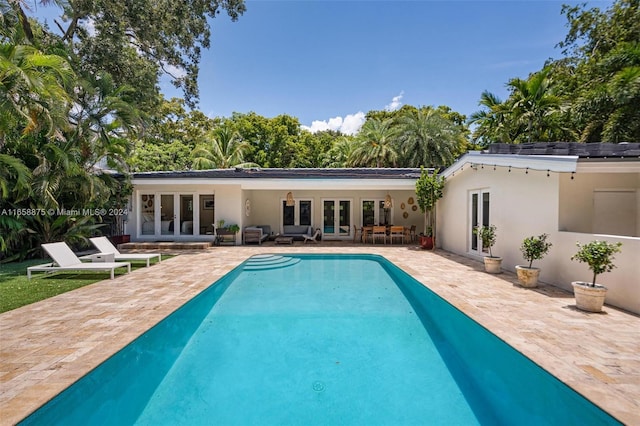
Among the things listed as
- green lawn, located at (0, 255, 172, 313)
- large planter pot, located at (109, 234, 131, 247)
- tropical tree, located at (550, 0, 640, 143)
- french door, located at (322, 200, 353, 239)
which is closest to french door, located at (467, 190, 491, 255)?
french door, located at (322, 200, 353, 239)

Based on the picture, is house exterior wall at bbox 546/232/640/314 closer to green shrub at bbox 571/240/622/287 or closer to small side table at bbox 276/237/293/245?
green shrub at bbox 571/240/622/287

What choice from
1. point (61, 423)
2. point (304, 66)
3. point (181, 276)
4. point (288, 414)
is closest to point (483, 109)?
point (304, 66)

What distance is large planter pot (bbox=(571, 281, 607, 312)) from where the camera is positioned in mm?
5328

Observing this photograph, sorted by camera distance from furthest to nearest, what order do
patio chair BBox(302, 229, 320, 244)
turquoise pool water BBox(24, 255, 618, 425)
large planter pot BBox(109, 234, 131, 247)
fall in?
patio chair BBox(302, 229, 320, 244), large planter pot BBox(109, 234, 131, 247), turquoise pool water BBox(24, 255, 618, 425)

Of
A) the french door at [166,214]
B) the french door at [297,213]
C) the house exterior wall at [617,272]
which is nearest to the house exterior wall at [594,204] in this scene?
the house exterior wall at [617,272]

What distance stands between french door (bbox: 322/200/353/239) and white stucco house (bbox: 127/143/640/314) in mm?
56

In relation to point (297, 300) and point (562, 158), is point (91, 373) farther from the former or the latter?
point (562, 158)

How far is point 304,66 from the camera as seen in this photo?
2392 centimetres

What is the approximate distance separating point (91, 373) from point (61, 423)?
1.98 ft

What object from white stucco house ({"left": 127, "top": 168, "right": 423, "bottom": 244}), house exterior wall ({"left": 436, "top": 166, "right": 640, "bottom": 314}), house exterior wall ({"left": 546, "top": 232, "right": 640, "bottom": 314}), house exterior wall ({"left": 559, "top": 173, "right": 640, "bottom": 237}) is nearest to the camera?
house exterior wall ({"left": 546, "top": 232, "right": 640, "bottom": 314})

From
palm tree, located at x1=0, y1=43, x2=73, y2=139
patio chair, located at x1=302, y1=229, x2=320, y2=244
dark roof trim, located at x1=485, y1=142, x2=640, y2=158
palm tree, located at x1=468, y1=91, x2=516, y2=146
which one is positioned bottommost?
patio chair, located at x1=302, y1=229, x2=320, y2=244

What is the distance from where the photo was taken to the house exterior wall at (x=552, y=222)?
5.54m

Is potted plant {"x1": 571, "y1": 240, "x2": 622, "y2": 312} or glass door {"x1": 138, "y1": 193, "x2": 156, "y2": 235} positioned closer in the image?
potted plant {"x1": 571, "y1": 240, "x2": 622, "y2": 312}

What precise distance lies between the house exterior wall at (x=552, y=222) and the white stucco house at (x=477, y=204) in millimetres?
23
